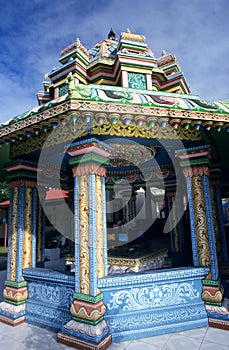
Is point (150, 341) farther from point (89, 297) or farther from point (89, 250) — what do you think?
point (89, 250)

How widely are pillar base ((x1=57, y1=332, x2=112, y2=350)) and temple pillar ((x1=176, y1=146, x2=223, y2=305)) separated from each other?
190cm

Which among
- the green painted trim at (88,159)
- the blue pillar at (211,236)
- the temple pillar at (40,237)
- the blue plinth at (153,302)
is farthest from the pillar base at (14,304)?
the blue pillar at (211,236)

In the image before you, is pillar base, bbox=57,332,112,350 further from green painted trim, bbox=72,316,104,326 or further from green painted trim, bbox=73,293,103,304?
green painted trim, bbox=73,293,103,304

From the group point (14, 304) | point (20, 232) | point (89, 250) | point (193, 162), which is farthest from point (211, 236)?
point (14, 304)

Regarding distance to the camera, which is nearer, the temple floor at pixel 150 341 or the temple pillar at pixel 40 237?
the temple floor at pixel 150 341

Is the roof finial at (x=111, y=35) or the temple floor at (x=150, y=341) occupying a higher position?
the roof finial at (x=111, y=35)

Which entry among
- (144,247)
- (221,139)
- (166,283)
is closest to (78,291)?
(166,283)

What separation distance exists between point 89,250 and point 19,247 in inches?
75.3

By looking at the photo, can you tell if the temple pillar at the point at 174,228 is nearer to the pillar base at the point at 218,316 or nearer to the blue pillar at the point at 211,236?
the blue pillar at the point at 211,236

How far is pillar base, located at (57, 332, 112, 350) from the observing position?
331 centimetres

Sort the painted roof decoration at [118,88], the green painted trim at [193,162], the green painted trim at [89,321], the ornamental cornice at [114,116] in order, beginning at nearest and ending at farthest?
the ornamental cornice at [114,116] → the painted roof decoration at [118,88] → the green painted trim at [89,321] → the green painted trim at [193,162]

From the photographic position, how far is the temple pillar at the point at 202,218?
416 cm

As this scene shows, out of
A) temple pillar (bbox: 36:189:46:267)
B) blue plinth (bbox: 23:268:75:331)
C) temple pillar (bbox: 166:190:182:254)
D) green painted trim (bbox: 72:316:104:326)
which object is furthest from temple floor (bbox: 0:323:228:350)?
temple pillar (bbox: 166:190:182:254)

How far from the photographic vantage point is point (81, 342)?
3402mm
